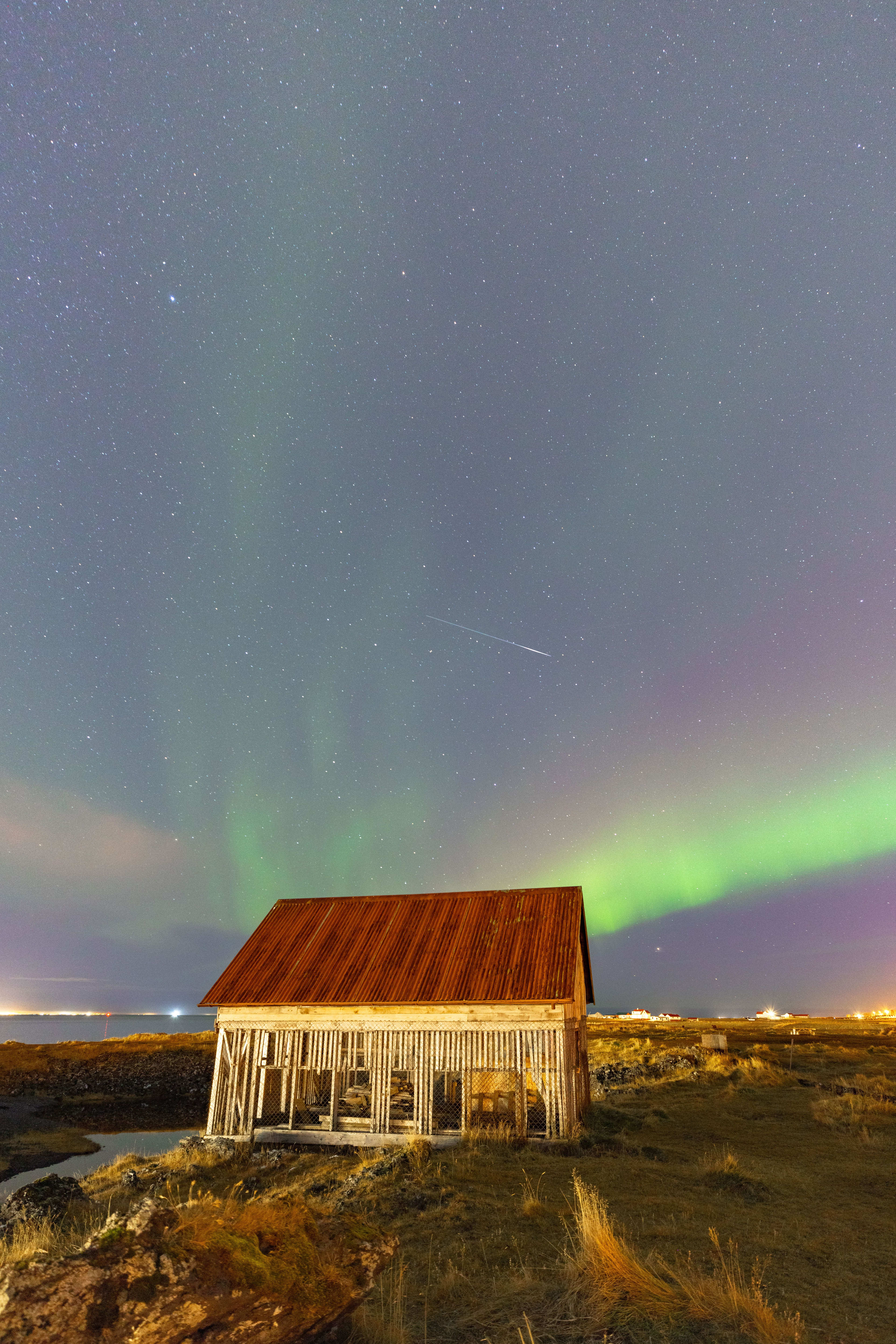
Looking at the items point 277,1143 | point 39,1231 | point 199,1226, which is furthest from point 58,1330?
point 277,1143

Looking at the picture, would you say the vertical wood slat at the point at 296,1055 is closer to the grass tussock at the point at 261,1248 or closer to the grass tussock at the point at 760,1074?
the grass tussock at the point at 261,1248

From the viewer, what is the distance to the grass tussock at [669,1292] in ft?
22.8

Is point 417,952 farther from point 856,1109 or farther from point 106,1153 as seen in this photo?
point 106,1153

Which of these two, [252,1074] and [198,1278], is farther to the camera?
[252,1074]

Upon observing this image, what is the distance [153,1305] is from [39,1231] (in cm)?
A: 878

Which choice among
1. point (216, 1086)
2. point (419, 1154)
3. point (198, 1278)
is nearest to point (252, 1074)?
point (216, 1086)

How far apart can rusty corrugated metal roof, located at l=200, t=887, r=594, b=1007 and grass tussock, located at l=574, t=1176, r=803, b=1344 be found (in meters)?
10.0

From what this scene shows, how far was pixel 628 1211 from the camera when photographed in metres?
11.5

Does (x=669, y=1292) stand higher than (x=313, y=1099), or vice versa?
(x=313, y=1099)

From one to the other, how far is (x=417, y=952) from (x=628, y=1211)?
1074 centimetres

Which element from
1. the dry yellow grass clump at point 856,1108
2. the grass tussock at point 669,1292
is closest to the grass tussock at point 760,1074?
the dry yellow grass clump at point 856,1108

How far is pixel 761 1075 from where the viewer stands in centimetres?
3047

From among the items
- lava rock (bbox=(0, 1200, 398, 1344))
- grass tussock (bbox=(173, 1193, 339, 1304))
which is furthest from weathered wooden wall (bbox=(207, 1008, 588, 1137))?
lava rock (bbox=(0, 1200, 398, 1344))

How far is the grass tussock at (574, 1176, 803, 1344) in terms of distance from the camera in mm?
6941
